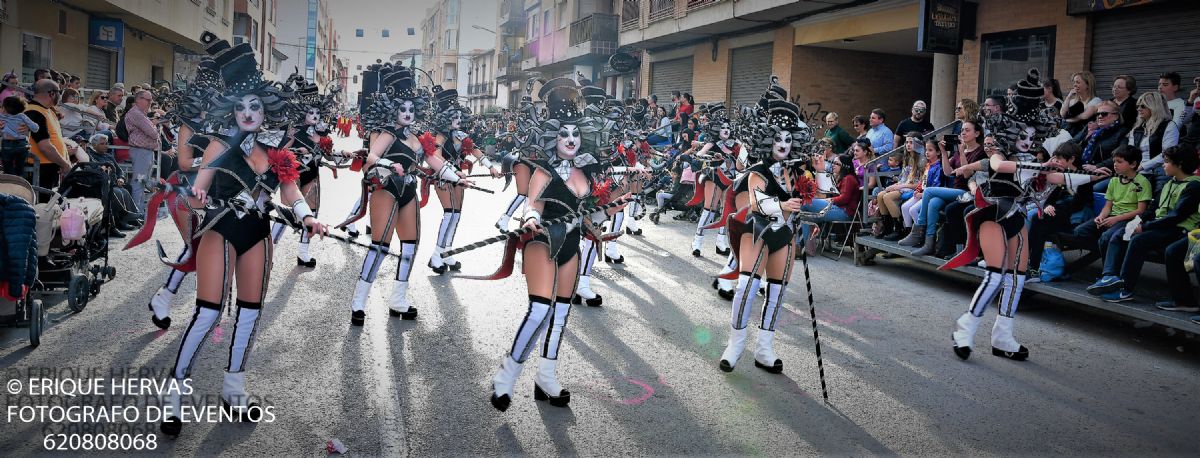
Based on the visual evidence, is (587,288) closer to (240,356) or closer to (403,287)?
(403,287)

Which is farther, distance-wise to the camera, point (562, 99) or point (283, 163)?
point (562, 99)

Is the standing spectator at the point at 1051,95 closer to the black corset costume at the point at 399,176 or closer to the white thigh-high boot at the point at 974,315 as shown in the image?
the white thigh-high boot at the point at 974,315

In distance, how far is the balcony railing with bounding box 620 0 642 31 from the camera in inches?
1198

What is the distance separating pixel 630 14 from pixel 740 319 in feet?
85.7

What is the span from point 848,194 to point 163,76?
28.0m

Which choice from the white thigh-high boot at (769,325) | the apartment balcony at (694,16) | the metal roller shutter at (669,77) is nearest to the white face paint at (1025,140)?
the white thigh-high boot at (769,325)

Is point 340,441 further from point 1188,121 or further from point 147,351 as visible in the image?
point 1188,121

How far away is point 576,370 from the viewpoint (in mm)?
6543

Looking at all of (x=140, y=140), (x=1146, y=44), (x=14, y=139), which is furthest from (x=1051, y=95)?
(x=140, y=140)

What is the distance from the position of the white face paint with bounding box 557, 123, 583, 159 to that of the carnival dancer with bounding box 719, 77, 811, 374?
59.2 inches

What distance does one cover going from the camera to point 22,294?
6098mm

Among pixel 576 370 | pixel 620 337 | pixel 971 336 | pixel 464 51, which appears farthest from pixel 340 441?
pixel 464 51

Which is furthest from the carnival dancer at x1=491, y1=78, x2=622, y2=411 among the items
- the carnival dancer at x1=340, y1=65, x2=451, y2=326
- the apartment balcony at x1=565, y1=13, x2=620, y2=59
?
the apartment balcony at x1=565, y1=13, x2=620, y2=59

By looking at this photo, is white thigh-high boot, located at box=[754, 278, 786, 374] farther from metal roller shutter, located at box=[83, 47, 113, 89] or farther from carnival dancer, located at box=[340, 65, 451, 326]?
metal roller shutter, located at box=[83, 47, 113, 89]
